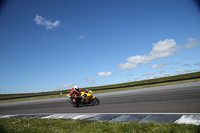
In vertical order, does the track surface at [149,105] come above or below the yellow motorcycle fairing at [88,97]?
below

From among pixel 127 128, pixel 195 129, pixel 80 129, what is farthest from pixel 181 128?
pixel 80 129

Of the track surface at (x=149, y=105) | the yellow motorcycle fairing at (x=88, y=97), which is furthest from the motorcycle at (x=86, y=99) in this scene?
the track surface at (x=149, y=105)

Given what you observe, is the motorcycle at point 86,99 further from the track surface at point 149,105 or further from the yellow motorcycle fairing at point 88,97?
the track surface at point 149,105

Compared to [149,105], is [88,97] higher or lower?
higher

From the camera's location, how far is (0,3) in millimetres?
4285

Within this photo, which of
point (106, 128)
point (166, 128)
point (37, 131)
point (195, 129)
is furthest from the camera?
point (37, 131)

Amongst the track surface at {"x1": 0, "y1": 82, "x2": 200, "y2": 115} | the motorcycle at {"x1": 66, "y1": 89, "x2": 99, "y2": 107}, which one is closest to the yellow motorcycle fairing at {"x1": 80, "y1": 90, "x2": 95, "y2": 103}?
the motorcycle at {"x1": 66, "y1": 89, "x2": 99, "y2": 107}

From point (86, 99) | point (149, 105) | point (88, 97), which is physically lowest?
point (149, 105)

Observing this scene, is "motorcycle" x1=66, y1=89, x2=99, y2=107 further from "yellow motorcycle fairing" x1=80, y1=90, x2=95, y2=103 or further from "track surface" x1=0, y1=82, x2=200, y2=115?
"track surface" x1=0, y1=82, x2=200, y2=115

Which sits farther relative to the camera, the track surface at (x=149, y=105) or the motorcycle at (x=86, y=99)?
the motorcycle at (x=86, y=99)

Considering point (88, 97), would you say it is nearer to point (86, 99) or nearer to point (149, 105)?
point (86, 99)

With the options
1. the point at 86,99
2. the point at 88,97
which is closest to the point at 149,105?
the point at 88,97

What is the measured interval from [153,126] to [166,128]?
1.41 feet

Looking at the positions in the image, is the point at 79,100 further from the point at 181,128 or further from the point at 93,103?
the point at 181,128
